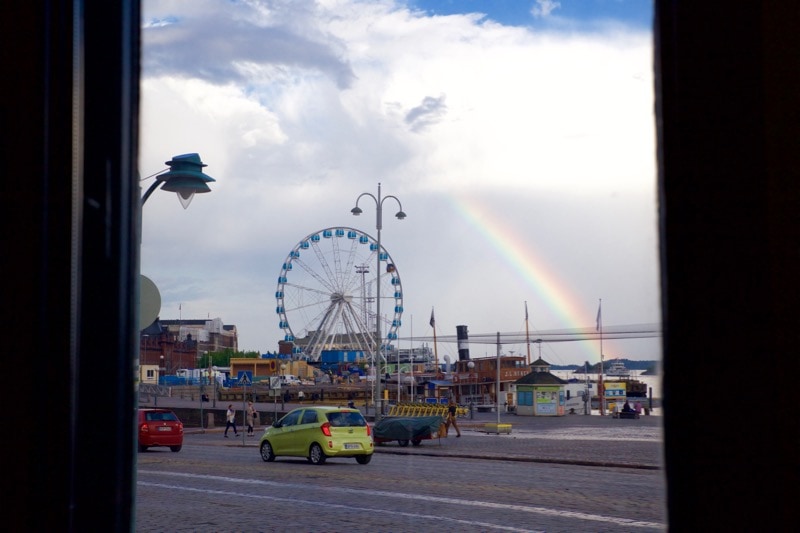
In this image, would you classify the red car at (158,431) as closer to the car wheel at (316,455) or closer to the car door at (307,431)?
the car door at (307,431)

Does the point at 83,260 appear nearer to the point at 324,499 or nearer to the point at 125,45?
the point at 125,45

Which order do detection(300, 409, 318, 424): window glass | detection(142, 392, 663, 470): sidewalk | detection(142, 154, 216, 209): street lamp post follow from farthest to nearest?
detection(142, 392, 663, 470): sidewalk → detection(300, 409, 318, 424): window glass → detection(142, 154, 216, 209): street lamp post

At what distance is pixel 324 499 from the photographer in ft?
45.2

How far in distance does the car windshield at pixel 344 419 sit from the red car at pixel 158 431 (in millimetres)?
8582

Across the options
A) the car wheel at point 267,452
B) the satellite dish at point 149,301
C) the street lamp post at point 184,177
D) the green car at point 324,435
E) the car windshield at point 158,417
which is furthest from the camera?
the car windshield at point 158,417

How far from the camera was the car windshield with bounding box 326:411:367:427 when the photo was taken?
72.4ft

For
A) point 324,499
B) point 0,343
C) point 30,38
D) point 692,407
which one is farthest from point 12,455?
point 324,499

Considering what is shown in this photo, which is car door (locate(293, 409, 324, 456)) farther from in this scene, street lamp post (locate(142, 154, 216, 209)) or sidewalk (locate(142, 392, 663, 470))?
street lamp post (locate(142, 154, 216, 209))

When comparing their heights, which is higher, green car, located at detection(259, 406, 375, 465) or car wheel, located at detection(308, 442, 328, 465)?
green car, located at detection(259, 406, 375, 465)

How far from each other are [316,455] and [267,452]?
5.87ft

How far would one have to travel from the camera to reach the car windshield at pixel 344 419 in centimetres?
2208

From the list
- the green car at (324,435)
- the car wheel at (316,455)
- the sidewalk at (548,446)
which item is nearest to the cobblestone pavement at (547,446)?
the sidewalk at (548,446)

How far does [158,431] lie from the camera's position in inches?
1147

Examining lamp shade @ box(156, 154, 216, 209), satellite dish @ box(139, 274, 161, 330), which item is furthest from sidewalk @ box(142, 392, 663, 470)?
satellite dish @ box(139, 274, 161, 330)
